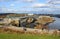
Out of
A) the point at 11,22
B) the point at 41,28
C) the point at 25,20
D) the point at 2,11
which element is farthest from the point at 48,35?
the point at 2,11

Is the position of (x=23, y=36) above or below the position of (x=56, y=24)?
below

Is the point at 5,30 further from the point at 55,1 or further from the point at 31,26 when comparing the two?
the point at 55,1

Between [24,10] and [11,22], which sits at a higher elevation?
[24,10]

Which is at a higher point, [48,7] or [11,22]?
[48,7]

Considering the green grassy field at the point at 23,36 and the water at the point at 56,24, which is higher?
the water at the point at 56,24

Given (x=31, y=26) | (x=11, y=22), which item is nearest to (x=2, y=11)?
(x=11, y=22)

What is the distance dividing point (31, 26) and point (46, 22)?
0.42 meters

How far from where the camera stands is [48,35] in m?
4.83

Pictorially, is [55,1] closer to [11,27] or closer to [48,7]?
[48,7]

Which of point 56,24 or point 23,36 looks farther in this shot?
point 23,36

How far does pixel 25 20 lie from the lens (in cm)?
486

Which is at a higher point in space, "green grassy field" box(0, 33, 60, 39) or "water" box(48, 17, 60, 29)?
"water" box(48, 17, 60, 29)

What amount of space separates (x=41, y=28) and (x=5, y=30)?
100cm

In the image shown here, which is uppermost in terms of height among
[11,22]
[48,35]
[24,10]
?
[24,10]
